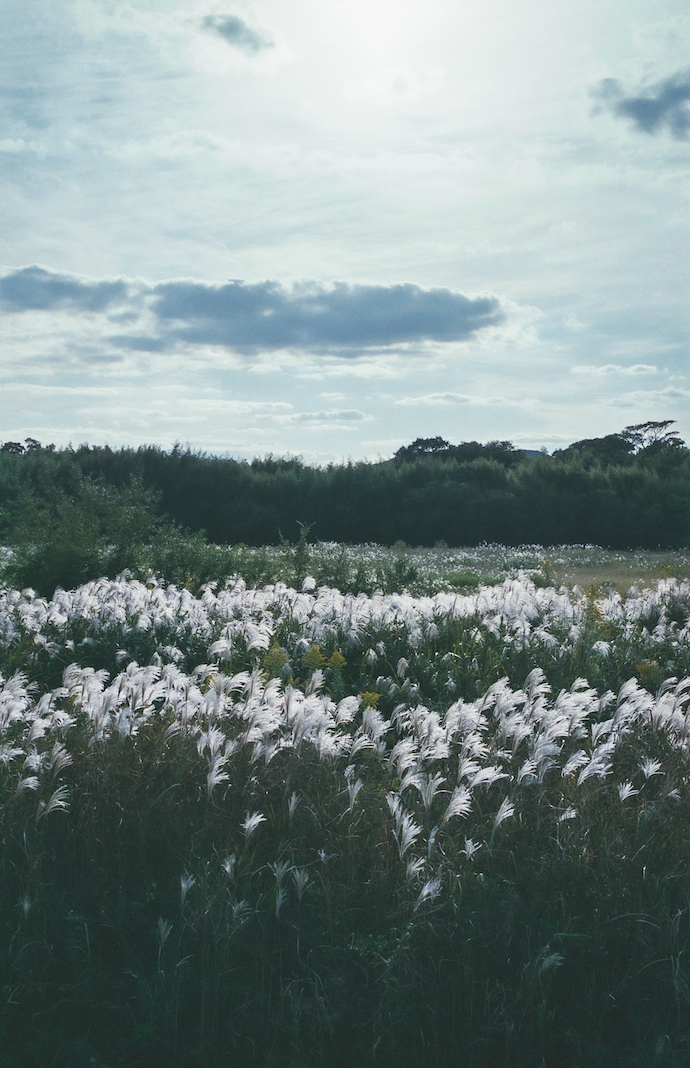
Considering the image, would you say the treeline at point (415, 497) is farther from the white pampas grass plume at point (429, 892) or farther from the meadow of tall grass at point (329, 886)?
the white pampas grass plume at point (429, 892)

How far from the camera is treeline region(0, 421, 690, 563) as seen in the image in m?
30.2

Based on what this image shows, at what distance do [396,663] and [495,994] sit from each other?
155 inches

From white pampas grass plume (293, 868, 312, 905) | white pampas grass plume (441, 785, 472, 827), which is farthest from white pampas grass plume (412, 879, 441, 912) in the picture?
white pampas grass plume (293, 868, 312, 905)

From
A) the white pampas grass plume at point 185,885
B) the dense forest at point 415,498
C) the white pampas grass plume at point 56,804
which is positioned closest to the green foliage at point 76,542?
the white pampas grass plume at point 56,804

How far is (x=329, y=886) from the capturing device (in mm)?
3307

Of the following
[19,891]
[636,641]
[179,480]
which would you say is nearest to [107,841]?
[19,891]

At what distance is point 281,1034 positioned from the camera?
2.86 m

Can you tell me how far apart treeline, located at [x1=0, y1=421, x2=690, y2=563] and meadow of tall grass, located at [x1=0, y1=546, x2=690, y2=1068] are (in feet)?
79.3

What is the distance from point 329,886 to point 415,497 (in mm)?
28010

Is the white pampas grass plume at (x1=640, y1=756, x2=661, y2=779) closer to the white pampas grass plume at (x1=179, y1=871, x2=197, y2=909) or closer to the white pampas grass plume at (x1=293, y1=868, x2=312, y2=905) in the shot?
the white pampas grass plume at (x1=293, y1=868, x2=312, y2=905)

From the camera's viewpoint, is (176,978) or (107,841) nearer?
(176,978)

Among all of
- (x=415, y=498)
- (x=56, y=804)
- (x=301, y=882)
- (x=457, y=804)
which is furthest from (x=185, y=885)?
(x=415, y=498)

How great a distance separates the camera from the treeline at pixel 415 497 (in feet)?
99.2

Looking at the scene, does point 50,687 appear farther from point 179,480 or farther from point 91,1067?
point 179,480
